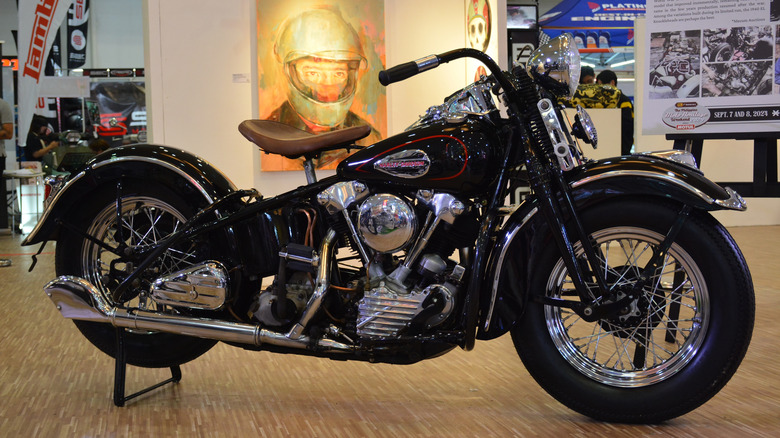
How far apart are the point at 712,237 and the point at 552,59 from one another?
0.66 m

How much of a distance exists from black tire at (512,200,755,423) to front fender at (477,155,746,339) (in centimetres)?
5

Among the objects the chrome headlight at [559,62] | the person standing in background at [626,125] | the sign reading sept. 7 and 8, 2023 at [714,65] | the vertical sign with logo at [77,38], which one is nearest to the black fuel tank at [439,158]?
the chrome headlight at [559,62]

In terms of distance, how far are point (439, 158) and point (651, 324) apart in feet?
2.58

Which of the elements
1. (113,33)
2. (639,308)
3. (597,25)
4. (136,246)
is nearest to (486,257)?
(639,308)

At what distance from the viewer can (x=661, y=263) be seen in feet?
6.85

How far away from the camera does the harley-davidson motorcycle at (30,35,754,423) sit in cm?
208

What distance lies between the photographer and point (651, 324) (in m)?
2.18

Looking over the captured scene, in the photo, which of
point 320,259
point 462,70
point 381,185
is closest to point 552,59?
point 381,185

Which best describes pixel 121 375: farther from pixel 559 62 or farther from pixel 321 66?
pixel 321 66

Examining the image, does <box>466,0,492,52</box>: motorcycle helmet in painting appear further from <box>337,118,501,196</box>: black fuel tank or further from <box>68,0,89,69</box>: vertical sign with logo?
<box>68,0,89,69</box>: vertical sign with logo

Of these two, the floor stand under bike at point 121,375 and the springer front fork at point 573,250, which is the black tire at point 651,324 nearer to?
the springer front fork at point 573,250

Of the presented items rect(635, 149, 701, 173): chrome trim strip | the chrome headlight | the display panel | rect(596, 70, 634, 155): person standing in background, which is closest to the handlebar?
the chrome headlight

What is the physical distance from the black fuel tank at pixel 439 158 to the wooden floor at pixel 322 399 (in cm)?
72

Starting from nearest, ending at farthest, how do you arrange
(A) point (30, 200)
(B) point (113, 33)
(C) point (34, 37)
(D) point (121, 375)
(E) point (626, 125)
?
(D) point (121, 375) < (C) point (34, 37) < (E) point (626, 125) < (A) point (30, 200) < (B) point (113, 33)
